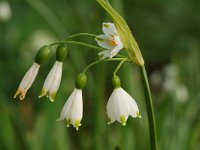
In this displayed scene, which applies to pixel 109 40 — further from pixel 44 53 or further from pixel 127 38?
pixel 44 53

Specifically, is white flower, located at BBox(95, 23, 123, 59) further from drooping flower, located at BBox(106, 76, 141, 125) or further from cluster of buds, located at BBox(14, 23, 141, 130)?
drooping flower, located at BBox(106, 76, 141, 125)

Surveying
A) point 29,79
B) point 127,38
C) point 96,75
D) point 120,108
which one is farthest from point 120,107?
point 96,75

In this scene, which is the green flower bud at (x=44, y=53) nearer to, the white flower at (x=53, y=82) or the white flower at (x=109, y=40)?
the white flower at (x=53, y=82)

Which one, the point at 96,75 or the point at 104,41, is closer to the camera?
the point at 104,41

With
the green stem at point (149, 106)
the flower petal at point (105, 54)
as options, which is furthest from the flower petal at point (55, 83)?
the green stem at point (149, 106)

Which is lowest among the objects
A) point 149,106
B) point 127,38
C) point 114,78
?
point 149,106
